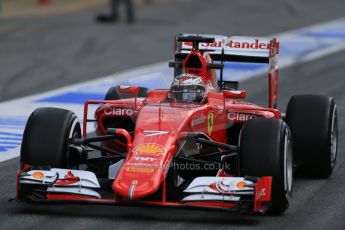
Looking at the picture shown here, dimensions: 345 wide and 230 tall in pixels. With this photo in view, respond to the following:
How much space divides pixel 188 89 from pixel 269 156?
156cm

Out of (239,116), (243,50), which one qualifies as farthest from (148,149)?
(243,50)

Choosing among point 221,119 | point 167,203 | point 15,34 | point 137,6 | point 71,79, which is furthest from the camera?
point 137,6

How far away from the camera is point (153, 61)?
22812 mm

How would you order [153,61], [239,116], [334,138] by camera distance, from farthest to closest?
[153,61]
[334,138]
[239,116]

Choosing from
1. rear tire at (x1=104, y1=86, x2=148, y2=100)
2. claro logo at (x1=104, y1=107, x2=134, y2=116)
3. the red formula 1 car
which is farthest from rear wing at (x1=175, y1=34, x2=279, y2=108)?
claro logo at (x1=104, y1=107, x2=134, y2=116)

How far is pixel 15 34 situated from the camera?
1057 inches

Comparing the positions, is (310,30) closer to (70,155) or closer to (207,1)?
(207,1)

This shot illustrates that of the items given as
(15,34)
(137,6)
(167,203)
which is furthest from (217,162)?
(137,6)

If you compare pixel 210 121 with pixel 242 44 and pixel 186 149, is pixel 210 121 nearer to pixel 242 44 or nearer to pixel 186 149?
pixel 186 149

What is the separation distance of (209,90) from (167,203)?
94.2 inches

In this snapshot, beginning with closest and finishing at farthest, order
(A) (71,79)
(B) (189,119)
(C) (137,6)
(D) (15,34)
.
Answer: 1. (B) (189,119)
2. (A) (71,79)
3. (D) (15,34)
4. (C) (137,6)

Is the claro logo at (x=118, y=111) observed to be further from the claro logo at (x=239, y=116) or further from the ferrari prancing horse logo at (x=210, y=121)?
the claro logo at (x=239, y=116)

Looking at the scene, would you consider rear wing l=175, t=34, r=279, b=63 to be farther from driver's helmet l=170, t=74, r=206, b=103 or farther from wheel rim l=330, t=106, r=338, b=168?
driver's helmet l=170, t=74, r=206, b=103

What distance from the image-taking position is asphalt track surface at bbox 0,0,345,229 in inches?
387
